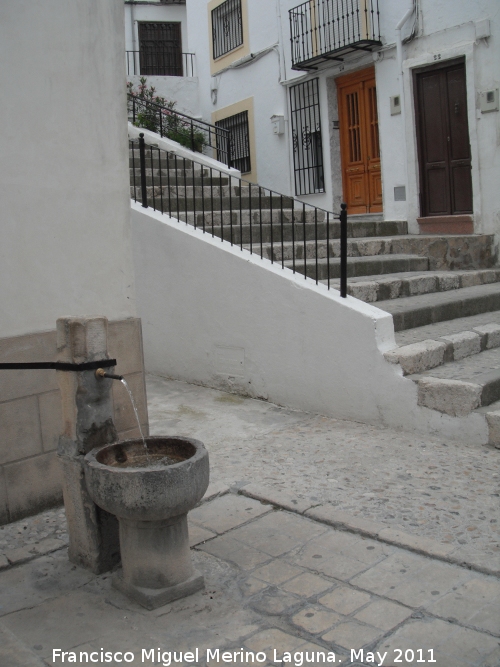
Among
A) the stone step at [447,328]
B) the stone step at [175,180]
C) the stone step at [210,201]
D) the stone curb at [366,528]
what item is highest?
the stone step at [175,180]

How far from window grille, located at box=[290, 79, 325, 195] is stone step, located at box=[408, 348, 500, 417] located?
21.8 ft

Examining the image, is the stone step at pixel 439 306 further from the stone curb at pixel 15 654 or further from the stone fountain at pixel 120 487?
the stone curb at pixel 15 654

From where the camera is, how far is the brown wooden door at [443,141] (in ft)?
30.2

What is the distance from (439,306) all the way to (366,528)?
3.50m

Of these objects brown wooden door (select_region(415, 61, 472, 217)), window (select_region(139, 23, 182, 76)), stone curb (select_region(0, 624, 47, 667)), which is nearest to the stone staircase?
brown wooden door (select_region(415, 61, 472, 217))

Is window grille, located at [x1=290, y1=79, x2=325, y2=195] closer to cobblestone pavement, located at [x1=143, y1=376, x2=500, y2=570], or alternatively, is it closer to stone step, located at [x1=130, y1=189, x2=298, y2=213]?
stone step, located at [x1=130, y1=189, x2=298, y2=213]

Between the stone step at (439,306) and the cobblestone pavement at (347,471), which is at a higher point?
the stone step at (439,306)

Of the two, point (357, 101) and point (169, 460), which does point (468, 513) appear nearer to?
point (169, 460)

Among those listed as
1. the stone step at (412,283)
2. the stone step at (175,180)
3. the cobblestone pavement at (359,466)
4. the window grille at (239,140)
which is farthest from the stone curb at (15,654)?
the window grille at (239,140)

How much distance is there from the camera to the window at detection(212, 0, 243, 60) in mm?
12922

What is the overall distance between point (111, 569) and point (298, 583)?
3.10ft

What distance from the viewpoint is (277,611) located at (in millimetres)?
2977

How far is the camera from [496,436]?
16.0 feet

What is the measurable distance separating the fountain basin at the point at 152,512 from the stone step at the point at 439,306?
358 cm
